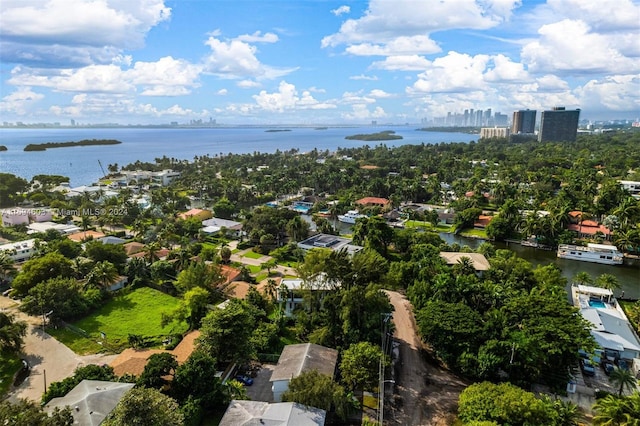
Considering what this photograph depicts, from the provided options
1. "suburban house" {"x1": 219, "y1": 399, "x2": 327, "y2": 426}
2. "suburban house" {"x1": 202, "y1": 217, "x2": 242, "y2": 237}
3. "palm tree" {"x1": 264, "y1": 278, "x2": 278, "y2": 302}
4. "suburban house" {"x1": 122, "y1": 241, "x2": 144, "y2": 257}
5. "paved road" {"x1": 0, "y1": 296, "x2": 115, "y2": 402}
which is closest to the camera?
"suburban house" {"x1": 219, "y1": 399, "x2": 327, "y2": 426}

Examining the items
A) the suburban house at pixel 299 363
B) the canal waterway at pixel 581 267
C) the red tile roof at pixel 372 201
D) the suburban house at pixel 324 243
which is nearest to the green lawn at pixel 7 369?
the suburban house at pixel 299 363

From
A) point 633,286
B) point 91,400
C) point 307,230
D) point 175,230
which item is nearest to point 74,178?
point 175,230

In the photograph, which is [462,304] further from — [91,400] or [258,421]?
[91,400]

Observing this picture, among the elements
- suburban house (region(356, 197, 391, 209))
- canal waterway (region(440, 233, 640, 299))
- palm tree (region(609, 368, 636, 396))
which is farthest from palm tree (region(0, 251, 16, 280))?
canal waterway (region(440, 233, 640, 299))

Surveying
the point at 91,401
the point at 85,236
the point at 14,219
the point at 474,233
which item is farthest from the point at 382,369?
the point at 14,219

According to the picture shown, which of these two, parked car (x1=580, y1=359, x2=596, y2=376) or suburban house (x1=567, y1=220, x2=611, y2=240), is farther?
suburban house (x1=567, y1=220, x2=611, y2=240)

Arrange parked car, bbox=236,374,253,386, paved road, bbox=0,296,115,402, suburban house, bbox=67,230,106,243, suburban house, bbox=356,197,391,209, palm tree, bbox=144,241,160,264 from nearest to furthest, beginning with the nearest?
paved road, bbox=0,296,115,402 → parked car, bbox=236,374,253,386 → palm tree, bbox=144,241,160,264 → suburban house, bbox=67,230,106,243 → suburban house, bbox=356,197,391,209

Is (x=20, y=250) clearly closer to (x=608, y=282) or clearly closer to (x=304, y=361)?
(x=304, y=361)

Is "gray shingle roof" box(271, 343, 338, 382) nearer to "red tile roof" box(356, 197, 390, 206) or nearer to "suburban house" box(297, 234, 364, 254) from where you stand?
"suburban house" box(297, 234, 364, 254)
